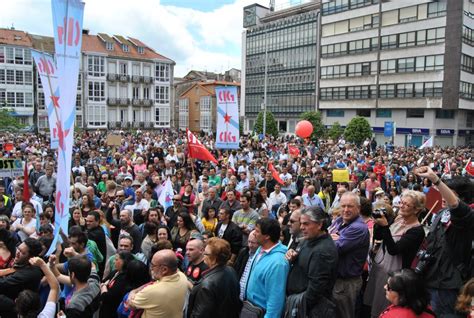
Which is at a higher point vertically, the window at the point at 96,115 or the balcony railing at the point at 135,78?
the balcony railing at the point at 135,78

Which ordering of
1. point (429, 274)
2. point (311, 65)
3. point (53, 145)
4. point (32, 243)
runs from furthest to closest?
point (311, 65)
point (53, 145)
point (32, 243)
point (429, 274)

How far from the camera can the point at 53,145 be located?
693cm

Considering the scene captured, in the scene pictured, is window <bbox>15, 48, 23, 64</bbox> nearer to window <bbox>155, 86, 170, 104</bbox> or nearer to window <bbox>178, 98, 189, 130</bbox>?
window <bbox>155, 86, 170, 104</bbox>

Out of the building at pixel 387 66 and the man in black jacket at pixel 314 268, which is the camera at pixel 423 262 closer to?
the man in black jacket at pixel 314 268

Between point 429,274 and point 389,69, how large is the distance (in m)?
48.0

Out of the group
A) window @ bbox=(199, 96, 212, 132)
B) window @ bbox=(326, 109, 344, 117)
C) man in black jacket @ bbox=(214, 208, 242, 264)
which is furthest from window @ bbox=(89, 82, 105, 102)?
Result: man in black jacket @ bbox=(214, 208, 242, 264)

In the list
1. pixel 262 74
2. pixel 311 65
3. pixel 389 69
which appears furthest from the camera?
pixel 262 74

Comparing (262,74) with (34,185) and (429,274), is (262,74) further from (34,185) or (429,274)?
(429,274)

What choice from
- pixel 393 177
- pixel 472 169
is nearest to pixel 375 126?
pixel 393 177

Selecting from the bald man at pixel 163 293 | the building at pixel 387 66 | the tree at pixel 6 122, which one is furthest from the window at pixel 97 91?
the bald man at pixel 163 293

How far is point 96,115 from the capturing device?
193ft

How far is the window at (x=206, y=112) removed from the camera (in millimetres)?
71188

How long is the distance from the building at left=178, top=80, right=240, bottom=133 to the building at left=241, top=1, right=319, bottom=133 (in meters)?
5.76

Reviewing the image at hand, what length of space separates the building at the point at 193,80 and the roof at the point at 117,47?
1544cm
